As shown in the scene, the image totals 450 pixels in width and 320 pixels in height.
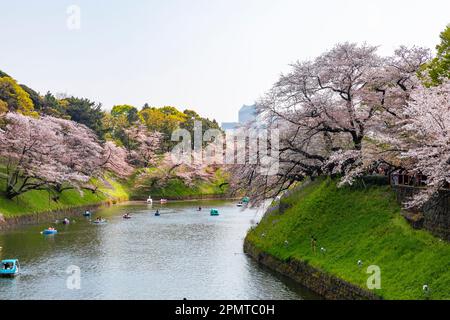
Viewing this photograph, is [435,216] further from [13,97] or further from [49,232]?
[13,97]

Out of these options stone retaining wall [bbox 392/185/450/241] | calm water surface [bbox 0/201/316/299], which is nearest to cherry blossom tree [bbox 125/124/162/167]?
calm water surface [bbox 0/201/316/299]

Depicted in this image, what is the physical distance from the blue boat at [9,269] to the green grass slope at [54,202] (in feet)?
71.7

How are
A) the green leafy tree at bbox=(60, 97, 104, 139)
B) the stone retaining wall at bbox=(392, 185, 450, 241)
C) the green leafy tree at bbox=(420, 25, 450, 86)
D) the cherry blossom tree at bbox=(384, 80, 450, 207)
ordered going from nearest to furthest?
the cherry blossom tree at bbox=(384, 80, 450, 207), the stone retaining wall at bbox=(392, 185, 450, 241), the green leafy tree at bbox=(420, 25, 450, 86), the green leafy tree at bbox=(60, 97, 104, 139)

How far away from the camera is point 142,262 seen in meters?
36.4

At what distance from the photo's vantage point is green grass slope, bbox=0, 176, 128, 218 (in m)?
56.3

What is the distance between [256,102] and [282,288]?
14.7 m

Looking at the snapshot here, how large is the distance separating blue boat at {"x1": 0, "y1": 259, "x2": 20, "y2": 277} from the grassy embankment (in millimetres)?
16462

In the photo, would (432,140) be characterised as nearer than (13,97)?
Yes

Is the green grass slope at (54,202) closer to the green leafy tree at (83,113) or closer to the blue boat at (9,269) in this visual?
the green leafy tree at (83,113)

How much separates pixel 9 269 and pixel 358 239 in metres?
21.6

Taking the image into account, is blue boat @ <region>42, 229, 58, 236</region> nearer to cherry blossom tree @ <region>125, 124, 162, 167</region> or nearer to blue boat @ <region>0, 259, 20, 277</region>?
blue boat @ <region>0, 259, 20, 277</region>

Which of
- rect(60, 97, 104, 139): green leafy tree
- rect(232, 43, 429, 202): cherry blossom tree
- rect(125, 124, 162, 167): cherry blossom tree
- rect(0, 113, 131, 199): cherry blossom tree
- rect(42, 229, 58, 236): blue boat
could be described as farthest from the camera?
rect(125, 124, 162, 167): cherry blossom tree
